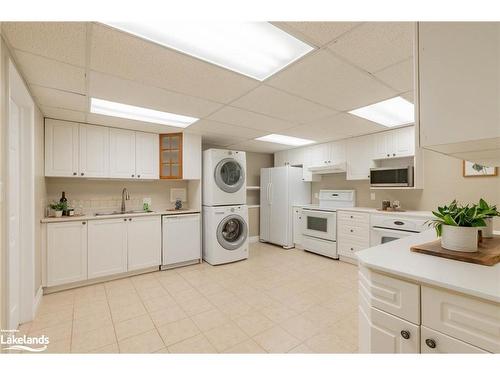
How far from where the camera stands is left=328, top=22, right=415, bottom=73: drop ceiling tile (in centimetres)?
128

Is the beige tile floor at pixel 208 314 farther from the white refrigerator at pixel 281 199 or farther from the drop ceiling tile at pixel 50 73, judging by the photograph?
the drop ceiling tile at pixel 50 73

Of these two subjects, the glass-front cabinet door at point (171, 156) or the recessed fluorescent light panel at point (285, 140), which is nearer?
the glass-front cabinet door at point (171, 156)

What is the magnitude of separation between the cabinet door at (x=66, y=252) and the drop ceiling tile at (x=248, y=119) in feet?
7.26

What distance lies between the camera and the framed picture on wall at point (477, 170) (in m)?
2.77

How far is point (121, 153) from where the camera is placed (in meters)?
3.35

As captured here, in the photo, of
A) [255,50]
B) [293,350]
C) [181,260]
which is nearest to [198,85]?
[255,50]

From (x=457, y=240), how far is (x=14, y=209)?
335 centimetres

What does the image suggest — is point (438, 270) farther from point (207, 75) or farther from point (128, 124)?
point (128, 124)

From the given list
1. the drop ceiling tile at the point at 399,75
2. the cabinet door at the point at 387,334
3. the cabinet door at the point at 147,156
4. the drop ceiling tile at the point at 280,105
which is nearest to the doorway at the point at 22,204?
the cabinet door at the point at 147,156

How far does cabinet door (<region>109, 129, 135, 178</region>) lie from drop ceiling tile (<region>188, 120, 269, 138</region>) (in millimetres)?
946

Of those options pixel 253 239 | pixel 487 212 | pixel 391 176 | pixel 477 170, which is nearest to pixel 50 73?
pixel 487 212

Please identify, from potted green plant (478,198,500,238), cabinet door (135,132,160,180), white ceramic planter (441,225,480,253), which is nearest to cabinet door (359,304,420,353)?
white ceramic planter (441,225,480,253)

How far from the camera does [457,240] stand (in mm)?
1235

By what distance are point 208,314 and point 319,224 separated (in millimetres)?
2648
